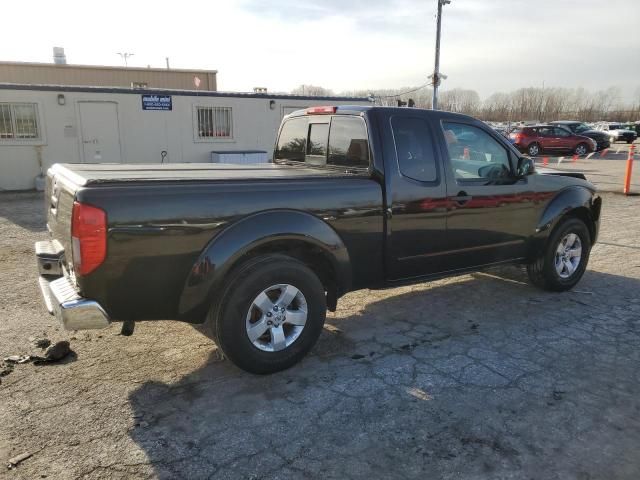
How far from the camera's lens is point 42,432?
9.82ft

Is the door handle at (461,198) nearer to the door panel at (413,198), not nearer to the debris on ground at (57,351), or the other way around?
the door panel at (413,198)

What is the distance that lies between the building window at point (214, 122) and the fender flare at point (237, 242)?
538 inches

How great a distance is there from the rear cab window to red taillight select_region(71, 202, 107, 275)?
2.17m

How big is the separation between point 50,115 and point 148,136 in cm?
268

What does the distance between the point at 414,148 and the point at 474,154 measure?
0.82m

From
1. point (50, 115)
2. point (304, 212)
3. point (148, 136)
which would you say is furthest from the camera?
point (148, 136)

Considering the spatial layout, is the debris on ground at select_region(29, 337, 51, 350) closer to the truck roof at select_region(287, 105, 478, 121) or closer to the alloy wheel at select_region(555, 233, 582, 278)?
the truck roof at select_region(287, 105, 478, 121)

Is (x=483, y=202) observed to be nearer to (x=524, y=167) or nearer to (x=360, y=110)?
(x=524, y=167)

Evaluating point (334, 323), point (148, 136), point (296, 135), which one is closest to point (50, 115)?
point (148, 136)

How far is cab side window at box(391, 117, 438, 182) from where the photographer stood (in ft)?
14.0

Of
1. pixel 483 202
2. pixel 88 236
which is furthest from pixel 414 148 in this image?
pixel 88 236

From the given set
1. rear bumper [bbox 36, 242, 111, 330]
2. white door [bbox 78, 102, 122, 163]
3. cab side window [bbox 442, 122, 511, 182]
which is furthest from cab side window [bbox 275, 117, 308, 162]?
white door [bbox 78, 102, 122, 163]

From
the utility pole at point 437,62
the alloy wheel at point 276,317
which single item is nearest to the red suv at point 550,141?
the utility pole at point 437,62

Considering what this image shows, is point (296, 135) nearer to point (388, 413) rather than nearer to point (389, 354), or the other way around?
point (389, 354)
